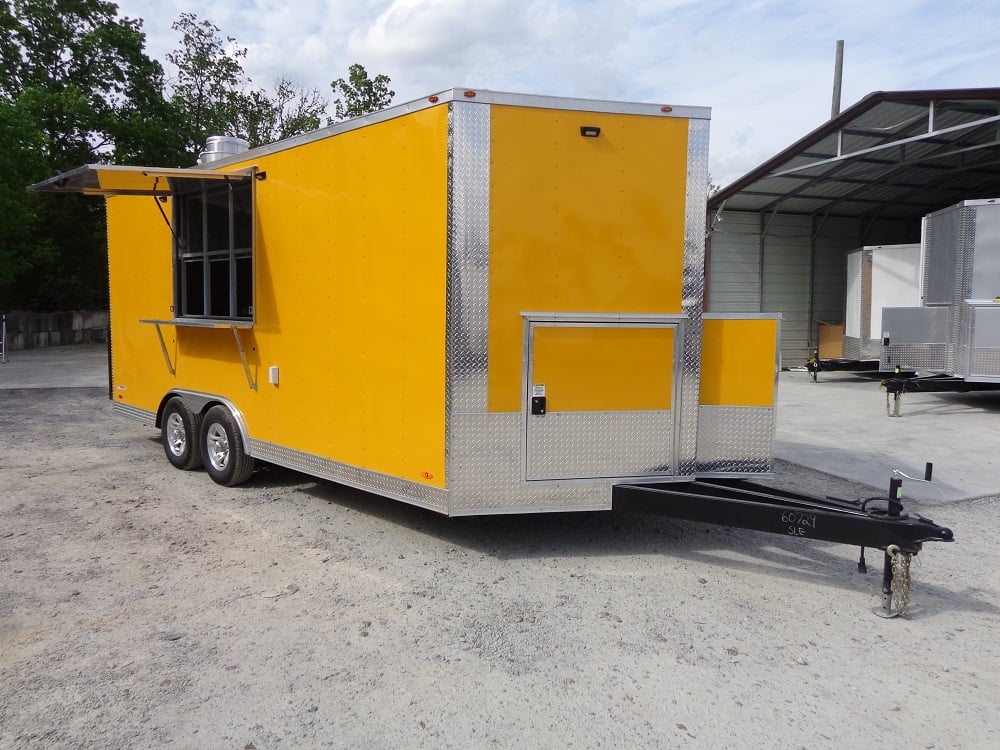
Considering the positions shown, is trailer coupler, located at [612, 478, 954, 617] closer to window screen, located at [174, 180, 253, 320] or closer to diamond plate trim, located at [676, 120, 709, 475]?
diamond plate trim, located at [676, 120, 709, 475]

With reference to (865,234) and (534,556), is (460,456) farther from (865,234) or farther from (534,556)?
(865,234)

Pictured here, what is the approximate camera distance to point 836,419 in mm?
11328

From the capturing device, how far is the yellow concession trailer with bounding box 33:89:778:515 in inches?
183

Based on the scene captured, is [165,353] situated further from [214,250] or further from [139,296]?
[214,250]

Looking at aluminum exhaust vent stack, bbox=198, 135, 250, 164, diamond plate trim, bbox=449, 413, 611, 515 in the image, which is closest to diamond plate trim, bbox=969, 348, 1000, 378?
diamond plate trim, bbox=449, 413, 611, 515

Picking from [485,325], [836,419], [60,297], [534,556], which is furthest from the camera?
[60,297]

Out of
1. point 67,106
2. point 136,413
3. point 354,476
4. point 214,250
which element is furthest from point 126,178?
point 67,106

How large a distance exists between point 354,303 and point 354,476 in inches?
50.3

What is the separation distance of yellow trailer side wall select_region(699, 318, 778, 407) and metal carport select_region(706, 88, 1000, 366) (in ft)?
38.2

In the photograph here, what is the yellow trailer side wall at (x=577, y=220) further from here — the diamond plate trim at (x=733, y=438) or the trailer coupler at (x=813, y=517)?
the trailer coupler at (x=813, y=517)

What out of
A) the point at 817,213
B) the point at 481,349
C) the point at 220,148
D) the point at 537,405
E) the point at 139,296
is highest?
the point at 817,213

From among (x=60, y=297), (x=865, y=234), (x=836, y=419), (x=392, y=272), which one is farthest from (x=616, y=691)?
(x=60, y=297)

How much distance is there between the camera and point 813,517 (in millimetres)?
4176

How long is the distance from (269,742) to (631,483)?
2.80m
